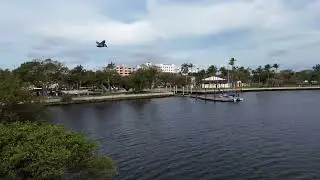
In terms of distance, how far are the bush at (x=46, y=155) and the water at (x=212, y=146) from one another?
9.90 meters

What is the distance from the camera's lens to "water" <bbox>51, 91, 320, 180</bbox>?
35188 millimetres

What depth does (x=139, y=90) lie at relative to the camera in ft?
530

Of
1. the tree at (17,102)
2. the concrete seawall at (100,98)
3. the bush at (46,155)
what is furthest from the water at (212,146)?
the concrete seawall at (100,98)

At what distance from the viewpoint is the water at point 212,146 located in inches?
1385

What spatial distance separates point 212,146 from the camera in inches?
1847

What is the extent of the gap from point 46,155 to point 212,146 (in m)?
28.8

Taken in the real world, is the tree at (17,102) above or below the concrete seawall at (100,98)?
above

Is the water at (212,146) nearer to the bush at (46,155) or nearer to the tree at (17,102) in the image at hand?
the tree at (17,102)

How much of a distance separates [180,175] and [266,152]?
1246 centimetres

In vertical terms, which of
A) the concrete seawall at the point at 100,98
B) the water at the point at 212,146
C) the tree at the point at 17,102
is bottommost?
the water at the point at 212,146

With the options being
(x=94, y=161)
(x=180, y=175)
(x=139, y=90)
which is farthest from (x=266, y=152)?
(x=139, y=90)

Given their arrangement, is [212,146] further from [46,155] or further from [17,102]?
[17,102]

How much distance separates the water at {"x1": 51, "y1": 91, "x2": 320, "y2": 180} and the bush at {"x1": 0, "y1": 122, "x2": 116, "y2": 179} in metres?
9.90

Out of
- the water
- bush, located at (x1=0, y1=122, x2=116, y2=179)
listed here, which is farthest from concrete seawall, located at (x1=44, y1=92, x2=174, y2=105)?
bush, located at (x1=0, y1=122, x2=116, y2=179)
